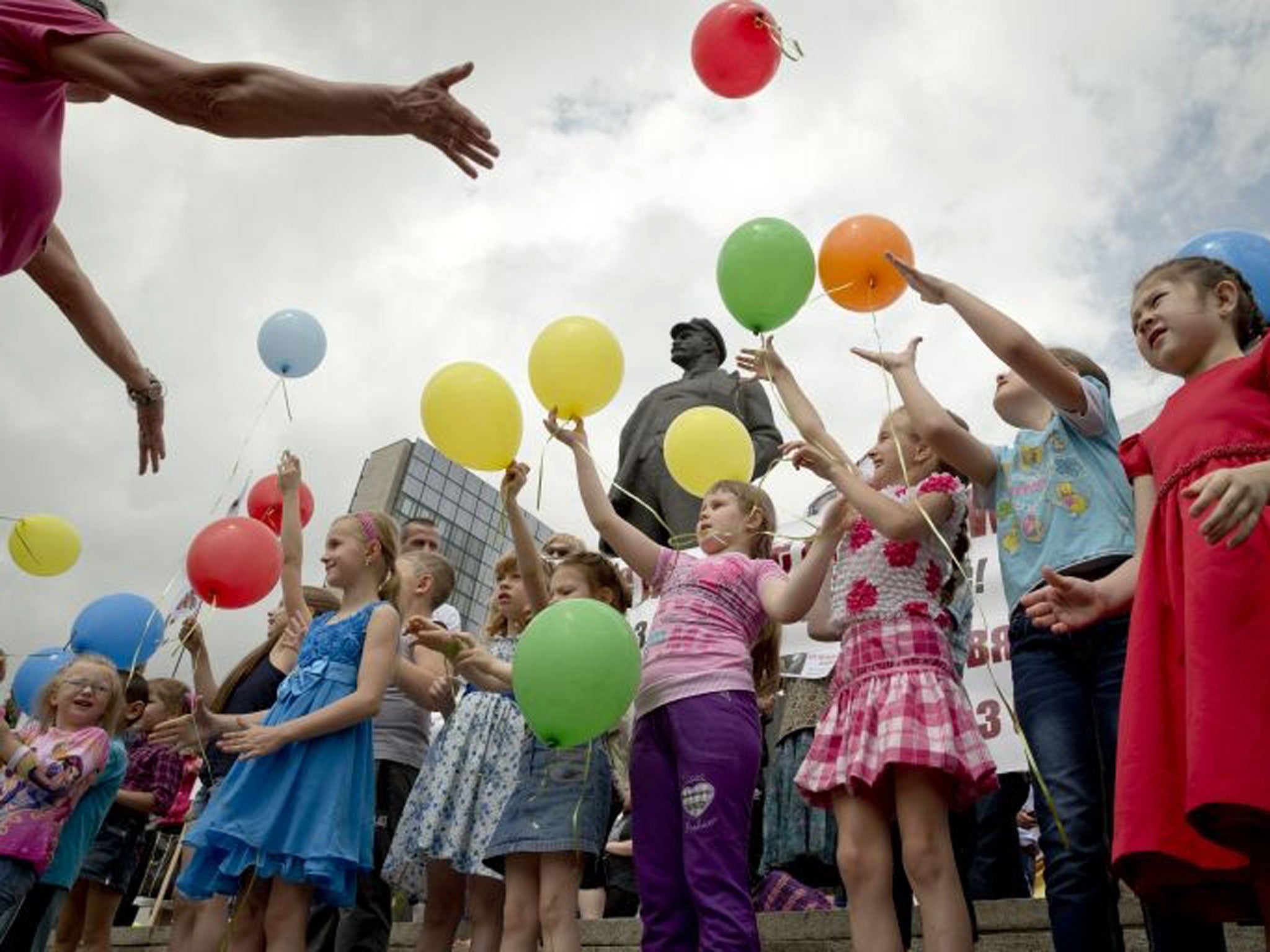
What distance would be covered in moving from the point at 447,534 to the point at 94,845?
19.8m

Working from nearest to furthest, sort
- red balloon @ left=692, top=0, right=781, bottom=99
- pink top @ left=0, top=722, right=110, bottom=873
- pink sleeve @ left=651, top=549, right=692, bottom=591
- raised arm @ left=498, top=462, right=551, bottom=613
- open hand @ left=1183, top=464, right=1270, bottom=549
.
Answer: open hand @ left=1183, top=464, right=1270, bottom=549
pink sleeve @ left=651, top=549, right=692, bottom=591
raised arm @ left=498, top=462, right=551, bottom=613
pink top @ left=0, top=722, right=110, bottom=873
red balloon @ left=692, top=0, right=781, bottom=99

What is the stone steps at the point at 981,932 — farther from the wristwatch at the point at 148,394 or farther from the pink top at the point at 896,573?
the wristwatch at the point at 148,394

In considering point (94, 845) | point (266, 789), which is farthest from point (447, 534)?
point (266, 789)

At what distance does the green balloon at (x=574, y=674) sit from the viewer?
8.21 feet

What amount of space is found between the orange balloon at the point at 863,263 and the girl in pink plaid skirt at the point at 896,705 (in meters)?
0.58

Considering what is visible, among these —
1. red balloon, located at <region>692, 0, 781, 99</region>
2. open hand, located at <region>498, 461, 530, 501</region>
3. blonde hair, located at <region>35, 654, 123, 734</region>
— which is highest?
red balloon, located at <region>692, 0, 781, 99</region>

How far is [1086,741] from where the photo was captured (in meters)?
2.23

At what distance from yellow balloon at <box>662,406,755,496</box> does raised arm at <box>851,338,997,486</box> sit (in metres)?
0.80

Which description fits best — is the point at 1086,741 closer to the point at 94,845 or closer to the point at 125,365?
the point at 125,365

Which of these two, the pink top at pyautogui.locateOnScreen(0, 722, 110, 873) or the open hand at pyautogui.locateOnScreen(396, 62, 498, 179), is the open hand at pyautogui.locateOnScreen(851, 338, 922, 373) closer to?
the open hand at pyautogui.locateOnScreen(396, 62, 498, 179)

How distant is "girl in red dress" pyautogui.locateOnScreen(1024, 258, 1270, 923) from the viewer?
155 centimetres

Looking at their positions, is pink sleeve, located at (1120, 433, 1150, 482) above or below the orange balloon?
below

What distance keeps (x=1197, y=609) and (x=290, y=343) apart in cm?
388

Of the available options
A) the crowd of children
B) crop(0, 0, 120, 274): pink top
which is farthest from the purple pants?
crop(0, 0, 120, 274): pink top
